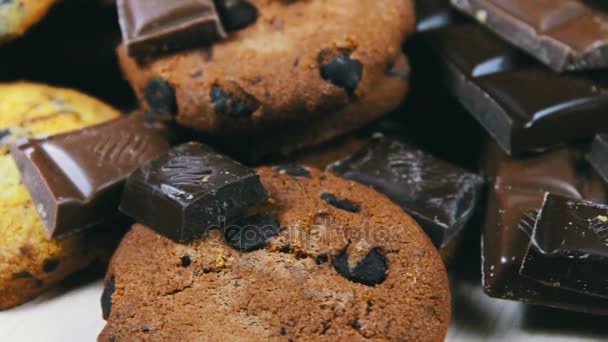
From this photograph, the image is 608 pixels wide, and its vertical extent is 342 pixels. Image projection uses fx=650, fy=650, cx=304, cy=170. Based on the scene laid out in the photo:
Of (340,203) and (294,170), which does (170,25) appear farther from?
(340,203)

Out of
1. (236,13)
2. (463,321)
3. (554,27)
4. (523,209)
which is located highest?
(236,13)

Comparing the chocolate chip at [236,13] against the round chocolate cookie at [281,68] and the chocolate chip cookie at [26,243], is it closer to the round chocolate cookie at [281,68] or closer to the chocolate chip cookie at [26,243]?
the round chocolate cookie at [281,68]

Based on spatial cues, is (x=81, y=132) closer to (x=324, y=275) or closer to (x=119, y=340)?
(x=119, y=340)

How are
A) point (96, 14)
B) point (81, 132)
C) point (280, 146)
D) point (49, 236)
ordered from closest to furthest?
1. point (49, 236)
2. point (81, 132)
3. point (280, 146)
4. point (96, 14)

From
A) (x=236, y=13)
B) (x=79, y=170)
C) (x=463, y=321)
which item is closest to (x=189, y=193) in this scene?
(x=79, y=170)

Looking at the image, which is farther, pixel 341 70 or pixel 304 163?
pixel 304 163

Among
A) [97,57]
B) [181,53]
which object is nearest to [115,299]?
[181,53]
